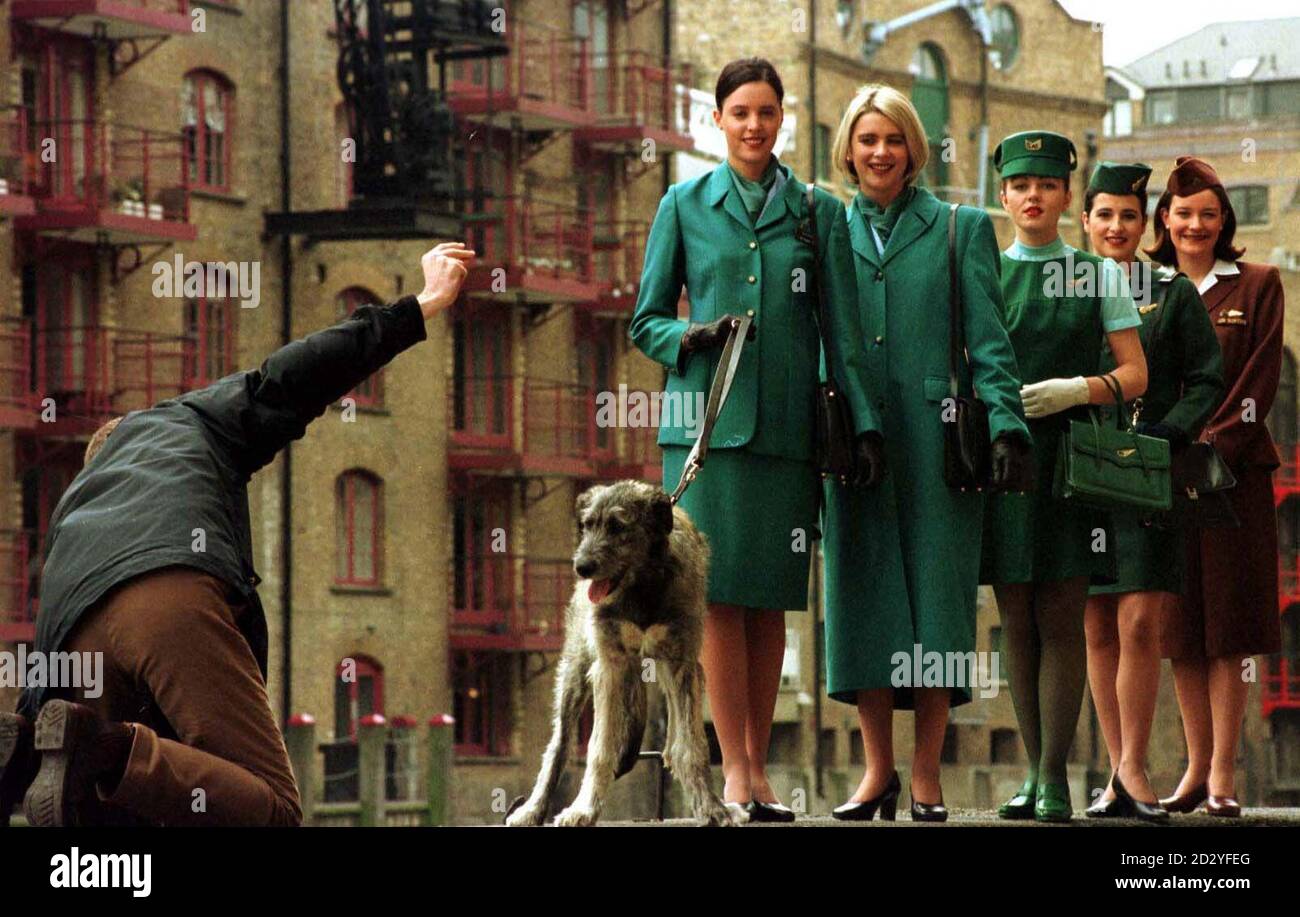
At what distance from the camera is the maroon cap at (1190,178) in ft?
44.8

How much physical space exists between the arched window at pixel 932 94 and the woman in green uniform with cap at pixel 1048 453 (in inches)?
2108

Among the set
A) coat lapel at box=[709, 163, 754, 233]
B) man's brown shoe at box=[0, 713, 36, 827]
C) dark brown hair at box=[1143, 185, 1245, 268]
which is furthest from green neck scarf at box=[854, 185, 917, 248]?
man's brown shoe at box=[0, 713, 36, 827]

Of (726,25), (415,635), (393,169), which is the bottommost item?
(415,635)

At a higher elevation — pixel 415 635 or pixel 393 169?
pixel 393 169

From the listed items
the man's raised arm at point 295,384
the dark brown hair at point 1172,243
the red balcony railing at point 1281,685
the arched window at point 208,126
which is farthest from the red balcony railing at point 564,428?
the man's raised arm at point 295,384

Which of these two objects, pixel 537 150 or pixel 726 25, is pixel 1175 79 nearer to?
pixel 726 25

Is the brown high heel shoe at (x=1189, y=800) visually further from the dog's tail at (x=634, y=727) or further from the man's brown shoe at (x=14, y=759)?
the man's brown shoe at (x=14, y=759)

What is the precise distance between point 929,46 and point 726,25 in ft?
28.7

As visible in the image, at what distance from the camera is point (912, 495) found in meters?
12.0

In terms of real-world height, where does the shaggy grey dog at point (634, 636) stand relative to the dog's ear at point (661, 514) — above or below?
below

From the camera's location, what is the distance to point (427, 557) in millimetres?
49531

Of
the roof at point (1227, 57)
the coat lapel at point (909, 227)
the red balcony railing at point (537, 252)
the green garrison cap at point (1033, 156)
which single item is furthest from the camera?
the roof at point (1227, 57)

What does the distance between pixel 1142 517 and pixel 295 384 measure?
455 cm

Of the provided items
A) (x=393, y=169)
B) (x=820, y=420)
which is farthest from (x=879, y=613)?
(x=393, y=169)
